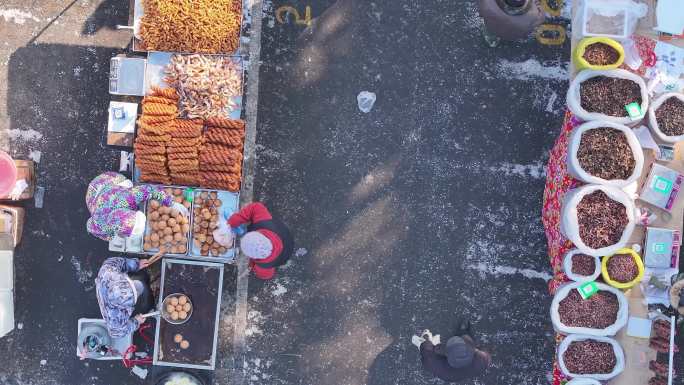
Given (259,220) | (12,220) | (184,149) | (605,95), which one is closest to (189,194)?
(184,149)

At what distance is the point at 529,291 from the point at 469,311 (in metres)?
0.64

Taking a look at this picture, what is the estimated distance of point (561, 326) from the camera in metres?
5.08

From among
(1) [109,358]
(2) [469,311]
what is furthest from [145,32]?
(2) [469,311]

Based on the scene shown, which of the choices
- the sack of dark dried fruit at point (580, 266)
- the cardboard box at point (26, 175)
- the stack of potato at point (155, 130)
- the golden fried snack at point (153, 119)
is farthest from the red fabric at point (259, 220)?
the sack of dark dried fruit at point (580, 266)

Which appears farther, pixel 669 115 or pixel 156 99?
pixel 156 99

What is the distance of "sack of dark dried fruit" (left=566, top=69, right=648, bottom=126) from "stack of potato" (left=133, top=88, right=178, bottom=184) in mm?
3638

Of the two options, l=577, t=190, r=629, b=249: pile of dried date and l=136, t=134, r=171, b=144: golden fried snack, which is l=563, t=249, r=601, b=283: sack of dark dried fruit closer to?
l=577, t=190, r=629, b=249: pile of dried date

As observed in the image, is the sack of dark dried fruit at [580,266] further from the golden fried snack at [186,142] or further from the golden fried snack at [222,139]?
the golden fried snack at [186,142]

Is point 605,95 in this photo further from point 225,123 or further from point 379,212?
point 225,123

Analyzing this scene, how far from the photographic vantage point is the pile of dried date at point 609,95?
16.6ft

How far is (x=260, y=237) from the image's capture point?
15.6ft

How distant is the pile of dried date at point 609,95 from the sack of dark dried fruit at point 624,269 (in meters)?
1.21

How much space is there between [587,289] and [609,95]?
66.8 inches

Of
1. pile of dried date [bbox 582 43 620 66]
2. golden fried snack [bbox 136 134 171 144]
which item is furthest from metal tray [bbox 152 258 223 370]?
pile of dried date [bbox 582 43 620 66]
